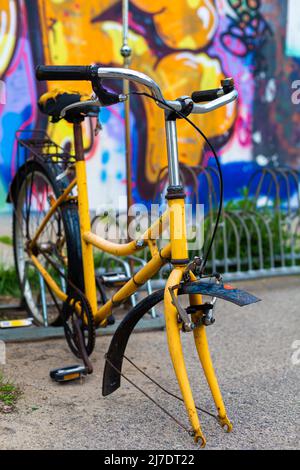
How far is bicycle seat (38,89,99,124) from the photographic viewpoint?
3.45 meters

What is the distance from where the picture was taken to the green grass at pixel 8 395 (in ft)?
9.93

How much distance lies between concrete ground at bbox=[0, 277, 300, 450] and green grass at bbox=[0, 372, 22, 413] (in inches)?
1.4

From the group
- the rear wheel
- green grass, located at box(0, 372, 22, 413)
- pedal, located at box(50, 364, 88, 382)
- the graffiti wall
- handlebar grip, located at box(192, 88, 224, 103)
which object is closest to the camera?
handlebar grip, located at box(192, 88, 224, 103)

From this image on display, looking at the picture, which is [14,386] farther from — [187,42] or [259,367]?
[187,42]

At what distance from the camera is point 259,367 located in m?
3.61

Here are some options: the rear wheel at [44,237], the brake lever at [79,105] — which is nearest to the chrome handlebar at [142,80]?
the brake lever at [79,105]

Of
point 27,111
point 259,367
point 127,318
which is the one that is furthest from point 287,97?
point 127,318

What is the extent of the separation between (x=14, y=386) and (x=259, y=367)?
4.44ft

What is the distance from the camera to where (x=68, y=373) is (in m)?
3.30

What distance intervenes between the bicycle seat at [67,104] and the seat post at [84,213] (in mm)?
61

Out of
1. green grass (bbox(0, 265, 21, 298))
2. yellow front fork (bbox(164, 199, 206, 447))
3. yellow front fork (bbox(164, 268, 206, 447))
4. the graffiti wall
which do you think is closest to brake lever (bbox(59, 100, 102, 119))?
yellow front fork (bbox(164, 199, 206, 447))

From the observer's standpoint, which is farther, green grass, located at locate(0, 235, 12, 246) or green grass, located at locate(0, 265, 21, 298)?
green grass, located at locate(0, 235, 12, 246)

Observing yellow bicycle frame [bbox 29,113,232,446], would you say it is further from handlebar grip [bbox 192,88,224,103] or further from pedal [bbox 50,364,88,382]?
pedal [bbox 50,364,88,382]

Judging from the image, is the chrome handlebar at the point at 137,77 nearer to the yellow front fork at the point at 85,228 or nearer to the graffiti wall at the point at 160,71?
the yellow front fork at the point at 85,228
